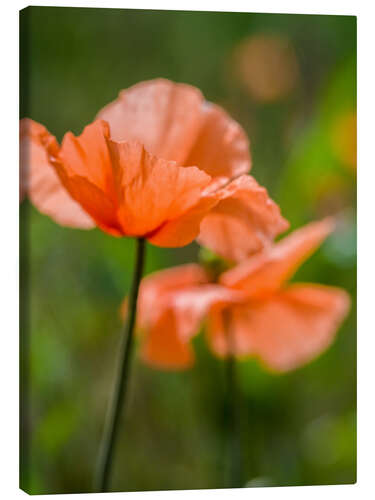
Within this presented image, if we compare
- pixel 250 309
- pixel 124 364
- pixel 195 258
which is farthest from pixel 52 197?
pixel 195 258

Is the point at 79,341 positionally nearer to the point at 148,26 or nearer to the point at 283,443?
the point at 283,443

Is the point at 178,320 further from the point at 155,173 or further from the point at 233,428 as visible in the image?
the point at 155,173

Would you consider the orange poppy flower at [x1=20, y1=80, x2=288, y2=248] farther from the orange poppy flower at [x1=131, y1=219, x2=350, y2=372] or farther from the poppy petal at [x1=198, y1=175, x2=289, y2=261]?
the orange poppy flower at [x1=131, y1=219, x2=350, y2=372]

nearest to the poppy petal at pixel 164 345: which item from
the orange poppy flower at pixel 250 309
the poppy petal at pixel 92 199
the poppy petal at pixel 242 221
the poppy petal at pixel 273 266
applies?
the orange poppy flower at pixel 250 309

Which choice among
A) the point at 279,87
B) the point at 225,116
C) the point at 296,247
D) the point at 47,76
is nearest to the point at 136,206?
the point at 225,116

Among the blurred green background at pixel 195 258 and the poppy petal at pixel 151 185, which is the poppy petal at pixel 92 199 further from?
the blurred green background at pixel 195 258

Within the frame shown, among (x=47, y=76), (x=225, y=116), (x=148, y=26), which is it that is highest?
(x=148, y=26)
